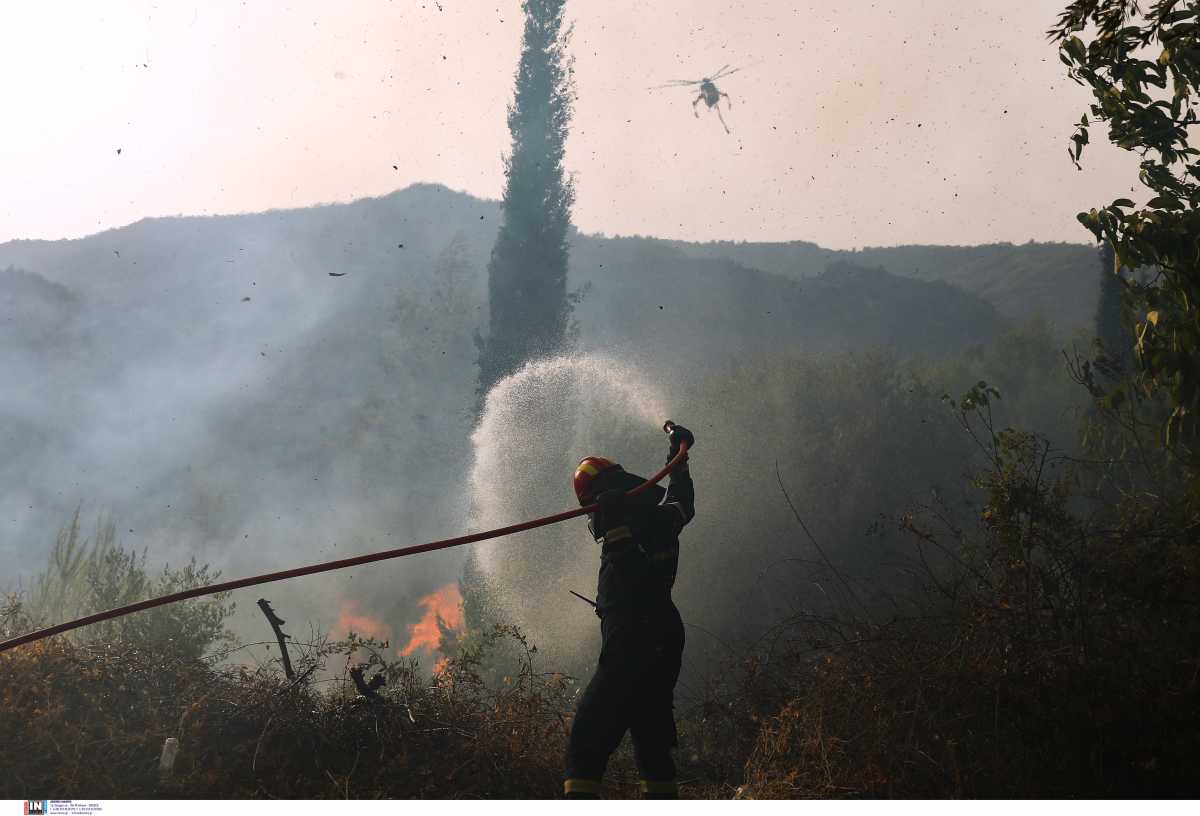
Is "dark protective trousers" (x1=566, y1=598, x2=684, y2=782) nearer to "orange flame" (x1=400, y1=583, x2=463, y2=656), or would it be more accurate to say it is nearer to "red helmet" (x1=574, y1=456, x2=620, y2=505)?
"red helmet" (x1=574, y1=456, x2=620, y2=505)

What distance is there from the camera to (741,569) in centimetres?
1978

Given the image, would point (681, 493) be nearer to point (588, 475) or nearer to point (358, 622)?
point (588, 475)

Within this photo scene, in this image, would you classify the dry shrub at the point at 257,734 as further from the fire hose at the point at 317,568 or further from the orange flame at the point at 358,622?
the orange flame at the point at 358,622

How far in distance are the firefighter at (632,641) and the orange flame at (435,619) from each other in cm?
1798

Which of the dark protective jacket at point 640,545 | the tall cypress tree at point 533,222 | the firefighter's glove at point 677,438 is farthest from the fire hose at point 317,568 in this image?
the tall cypress tree at point 533,222

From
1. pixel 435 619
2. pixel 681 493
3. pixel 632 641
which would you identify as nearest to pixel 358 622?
pixel 435 619

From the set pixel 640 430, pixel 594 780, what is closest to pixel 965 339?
pixel 640 430

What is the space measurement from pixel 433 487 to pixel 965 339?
27.5m

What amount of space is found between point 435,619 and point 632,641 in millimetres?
24102

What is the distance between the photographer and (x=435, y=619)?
92.4 feet

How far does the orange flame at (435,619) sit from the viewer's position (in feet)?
82.6

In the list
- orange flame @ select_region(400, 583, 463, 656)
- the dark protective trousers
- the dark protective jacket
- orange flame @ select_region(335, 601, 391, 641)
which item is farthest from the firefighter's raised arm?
orange flame @ select_region(335, 601, 391, 641)

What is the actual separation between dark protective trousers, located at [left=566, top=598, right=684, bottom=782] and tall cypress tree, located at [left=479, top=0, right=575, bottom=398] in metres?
22.8

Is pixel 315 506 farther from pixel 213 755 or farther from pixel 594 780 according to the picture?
pixel 594 780
